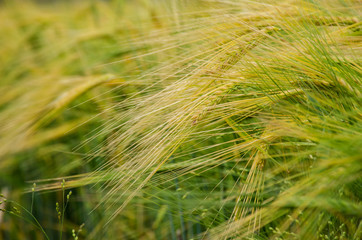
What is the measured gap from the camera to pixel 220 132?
774 mm

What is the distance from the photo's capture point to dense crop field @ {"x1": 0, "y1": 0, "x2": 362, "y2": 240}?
52 cm

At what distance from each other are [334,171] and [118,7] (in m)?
1.18

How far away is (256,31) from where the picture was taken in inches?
24.5

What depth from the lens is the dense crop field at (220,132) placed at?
52 cm

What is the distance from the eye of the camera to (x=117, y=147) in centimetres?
66

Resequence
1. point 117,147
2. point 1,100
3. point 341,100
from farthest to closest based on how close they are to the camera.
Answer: point 1,100, point 117,147, point 341,100

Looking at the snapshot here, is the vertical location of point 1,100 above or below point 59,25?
below

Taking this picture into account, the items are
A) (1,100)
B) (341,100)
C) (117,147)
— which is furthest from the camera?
(1,100)

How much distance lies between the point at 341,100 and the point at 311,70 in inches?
2.5

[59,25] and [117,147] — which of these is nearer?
[117,147]

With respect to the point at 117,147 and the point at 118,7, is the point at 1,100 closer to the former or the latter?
the point at 118,7

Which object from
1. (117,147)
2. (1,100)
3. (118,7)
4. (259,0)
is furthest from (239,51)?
(1,100)

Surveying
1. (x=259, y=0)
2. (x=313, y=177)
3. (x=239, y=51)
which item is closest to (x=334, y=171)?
(x=313, y=177)

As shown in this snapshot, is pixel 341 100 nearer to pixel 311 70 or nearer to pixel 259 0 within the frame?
pixel 311 70
